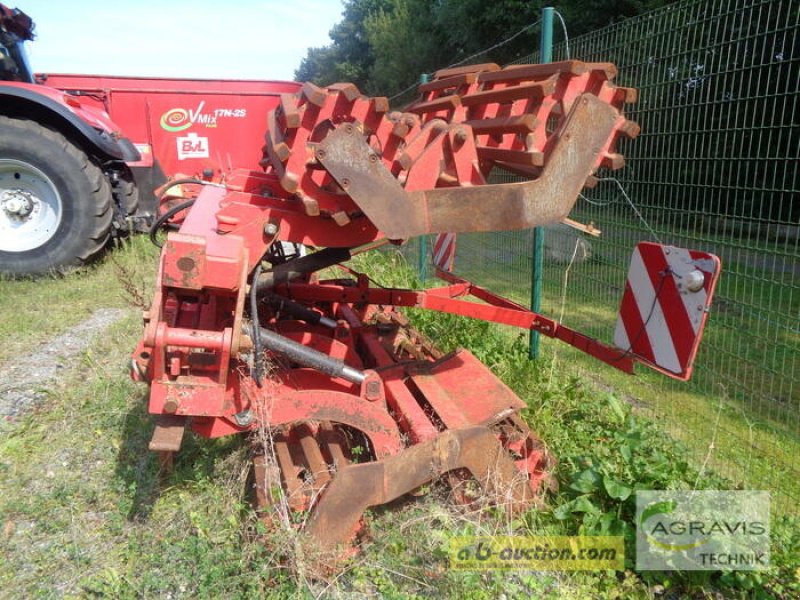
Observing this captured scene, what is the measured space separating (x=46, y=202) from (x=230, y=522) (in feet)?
17.0

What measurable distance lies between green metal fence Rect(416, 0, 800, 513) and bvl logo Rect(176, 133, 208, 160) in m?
5.44

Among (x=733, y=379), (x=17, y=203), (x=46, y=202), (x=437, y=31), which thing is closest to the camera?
(x=733, y=379)

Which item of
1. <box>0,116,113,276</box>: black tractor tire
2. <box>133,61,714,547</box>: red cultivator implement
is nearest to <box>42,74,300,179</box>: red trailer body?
<box>0,116,113,276</box>: black tractor tire

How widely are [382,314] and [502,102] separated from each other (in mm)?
1935

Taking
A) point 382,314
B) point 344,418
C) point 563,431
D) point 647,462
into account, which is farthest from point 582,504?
point 382,314

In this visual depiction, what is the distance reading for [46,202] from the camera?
6148 millimetres

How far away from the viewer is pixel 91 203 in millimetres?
5965

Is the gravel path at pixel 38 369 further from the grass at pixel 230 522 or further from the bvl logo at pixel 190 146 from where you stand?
the bvl logo at pixel 190 146

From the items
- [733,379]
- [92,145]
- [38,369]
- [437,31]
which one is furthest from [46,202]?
[437,31]

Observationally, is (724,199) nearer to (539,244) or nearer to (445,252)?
(539,244)

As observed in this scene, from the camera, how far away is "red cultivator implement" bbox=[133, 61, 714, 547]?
2098 mm

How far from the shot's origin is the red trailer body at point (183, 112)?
7617 millimetres

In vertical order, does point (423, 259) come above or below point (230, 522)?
above

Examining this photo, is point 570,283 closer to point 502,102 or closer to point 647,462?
point 647,462
